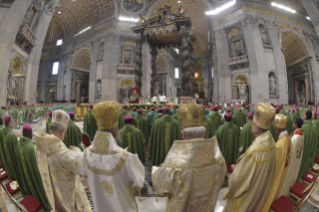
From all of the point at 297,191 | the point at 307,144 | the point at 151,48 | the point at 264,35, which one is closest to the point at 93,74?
the point at 151,48

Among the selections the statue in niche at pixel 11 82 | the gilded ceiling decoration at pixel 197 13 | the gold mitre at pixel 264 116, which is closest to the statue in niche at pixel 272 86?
the gilded ceiling decoration at pixel 197 13

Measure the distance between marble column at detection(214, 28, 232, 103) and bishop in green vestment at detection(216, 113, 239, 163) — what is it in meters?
14.9

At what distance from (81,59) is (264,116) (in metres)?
27.0

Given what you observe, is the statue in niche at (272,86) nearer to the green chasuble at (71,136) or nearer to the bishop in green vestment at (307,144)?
the bishop in green vestment at (307,144)

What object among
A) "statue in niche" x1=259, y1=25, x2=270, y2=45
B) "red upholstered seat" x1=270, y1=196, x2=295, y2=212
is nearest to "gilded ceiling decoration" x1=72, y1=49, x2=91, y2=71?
"statue in niche" x1=259, y1=25, x2=270, y2=45

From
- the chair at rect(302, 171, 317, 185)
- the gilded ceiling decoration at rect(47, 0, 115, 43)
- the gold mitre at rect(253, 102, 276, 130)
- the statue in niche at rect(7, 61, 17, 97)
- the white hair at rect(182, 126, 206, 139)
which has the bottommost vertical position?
the chair at rect(302, 171, 317, 185)

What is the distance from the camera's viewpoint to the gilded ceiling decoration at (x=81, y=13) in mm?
21122

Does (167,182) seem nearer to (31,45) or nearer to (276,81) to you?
(31,45)

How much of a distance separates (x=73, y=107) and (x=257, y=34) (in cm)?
1935

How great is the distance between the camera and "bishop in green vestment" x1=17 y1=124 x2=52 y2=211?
2.35 metres

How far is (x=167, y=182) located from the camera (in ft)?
4.38

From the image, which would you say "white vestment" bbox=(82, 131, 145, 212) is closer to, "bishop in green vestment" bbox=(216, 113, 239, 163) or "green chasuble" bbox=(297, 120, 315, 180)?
"bishop in green vestment" bbox=(216, 113, 239, 163)

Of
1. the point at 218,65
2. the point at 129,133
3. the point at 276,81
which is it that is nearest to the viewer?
the point at 129,133

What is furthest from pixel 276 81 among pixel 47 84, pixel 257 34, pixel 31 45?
pixel 47 84
